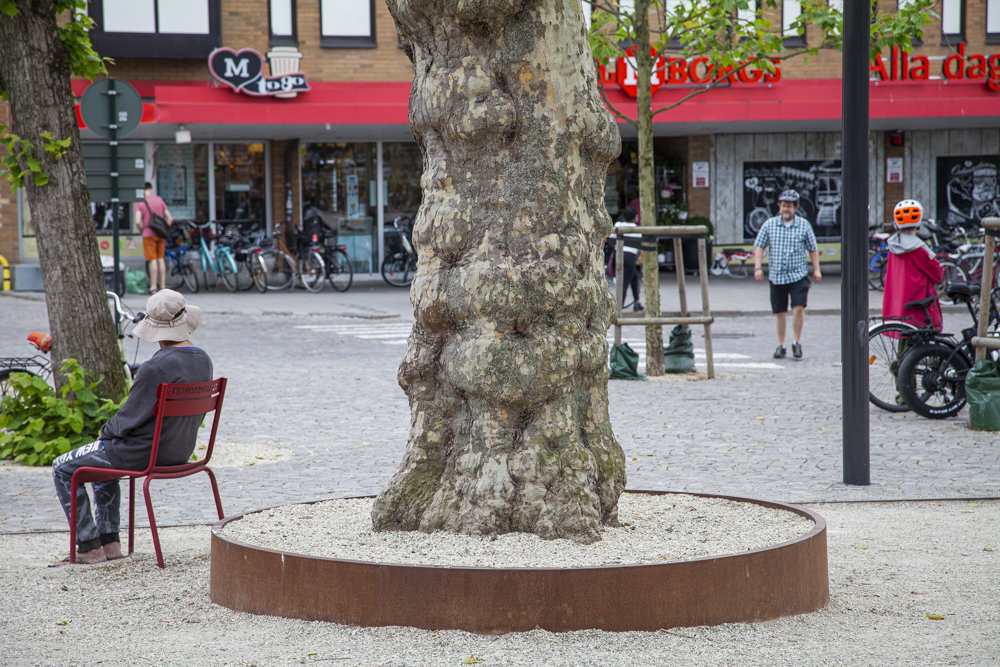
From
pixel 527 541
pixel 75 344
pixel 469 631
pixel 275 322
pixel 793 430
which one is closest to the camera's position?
pixel 469 631

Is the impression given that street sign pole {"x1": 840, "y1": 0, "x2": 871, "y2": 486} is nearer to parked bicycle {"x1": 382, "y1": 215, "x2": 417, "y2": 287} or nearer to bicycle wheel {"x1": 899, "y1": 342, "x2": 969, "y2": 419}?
bicycle wheel {"x1": 899, "y1": 342, "x2": 969, "y2": 419}

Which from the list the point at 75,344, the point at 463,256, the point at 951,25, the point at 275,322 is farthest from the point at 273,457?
the point at 951,25

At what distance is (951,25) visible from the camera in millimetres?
27109

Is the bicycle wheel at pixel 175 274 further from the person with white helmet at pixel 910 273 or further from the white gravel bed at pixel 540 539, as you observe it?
the white gravel bed at pixel 540 539

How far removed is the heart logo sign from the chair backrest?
18130mm

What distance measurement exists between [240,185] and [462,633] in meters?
22.3

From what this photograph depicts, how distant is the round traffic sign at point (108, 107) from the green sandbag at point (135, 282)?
1304 centimetres

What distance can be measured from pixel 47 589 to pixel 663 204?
23.5 metres

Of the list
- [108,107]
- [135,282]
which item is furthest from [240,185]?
[108,107]

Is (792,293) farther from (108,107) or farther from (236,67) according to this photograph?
(236,67)

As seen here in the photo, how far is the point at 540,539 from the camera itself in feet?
14.2

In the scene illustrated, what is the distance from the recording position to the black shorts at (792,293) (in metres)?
12.7

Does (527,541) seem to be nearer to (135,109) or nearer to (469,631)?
(469,631)

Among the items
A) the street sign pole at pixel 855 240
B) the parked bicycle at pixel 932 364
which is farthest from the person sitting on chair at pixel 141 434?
the parked bicycle at pixel 932 364
